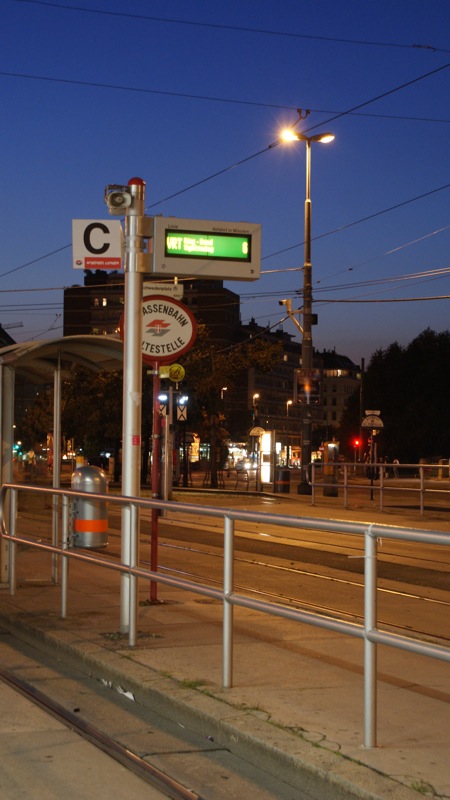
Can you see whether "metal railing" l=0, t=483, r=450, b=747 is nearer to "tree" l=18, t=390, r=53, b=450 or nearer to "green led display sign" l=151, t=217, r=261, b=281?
"green led display sign" l=151, t=217, r=261, b=281

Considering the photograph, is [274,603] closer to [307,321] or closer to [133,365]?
[133,365]

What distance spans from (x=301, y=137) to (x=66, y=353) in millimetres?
23302

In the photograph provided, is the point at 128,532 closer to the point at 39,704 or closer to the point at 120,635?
the point at 120,635

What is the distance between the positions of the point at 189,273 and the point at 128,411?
1.28 m

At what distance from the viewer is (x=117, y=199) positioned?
9.01 m

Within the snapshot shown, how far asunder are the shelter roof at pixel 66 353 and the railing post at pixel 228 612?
4404 millimetres

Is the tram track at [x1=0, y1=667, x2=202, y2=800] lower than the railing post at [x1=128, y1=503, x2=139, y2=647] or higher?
lower

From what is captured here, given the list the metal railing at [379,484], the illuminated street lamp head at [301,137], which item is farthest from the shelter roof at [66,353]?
the illuminated street lamp head at [301,137]

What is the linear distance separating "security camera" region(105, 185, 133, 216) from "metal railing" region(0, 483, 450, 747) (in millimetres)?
2477

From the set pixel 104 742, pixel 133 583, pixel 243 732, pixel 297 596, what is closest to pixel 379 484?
pixel 297 596

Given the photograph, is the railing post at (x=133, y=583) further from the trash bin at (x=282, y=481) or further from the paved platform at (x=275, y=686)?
the trash bin at (x=282, y=481)

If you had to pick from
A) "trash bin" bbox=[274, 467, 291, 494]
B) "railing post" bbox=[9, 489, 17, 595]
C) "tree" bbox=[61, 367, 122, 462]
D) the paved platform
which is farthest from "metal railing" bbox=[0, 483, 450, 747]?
"tree" bbox=[61, 367, 122, 462]

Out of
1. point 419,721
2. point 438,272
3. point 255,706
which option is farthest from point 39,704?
point 438,272

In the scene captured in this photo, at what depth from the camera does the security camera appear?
898 cm
